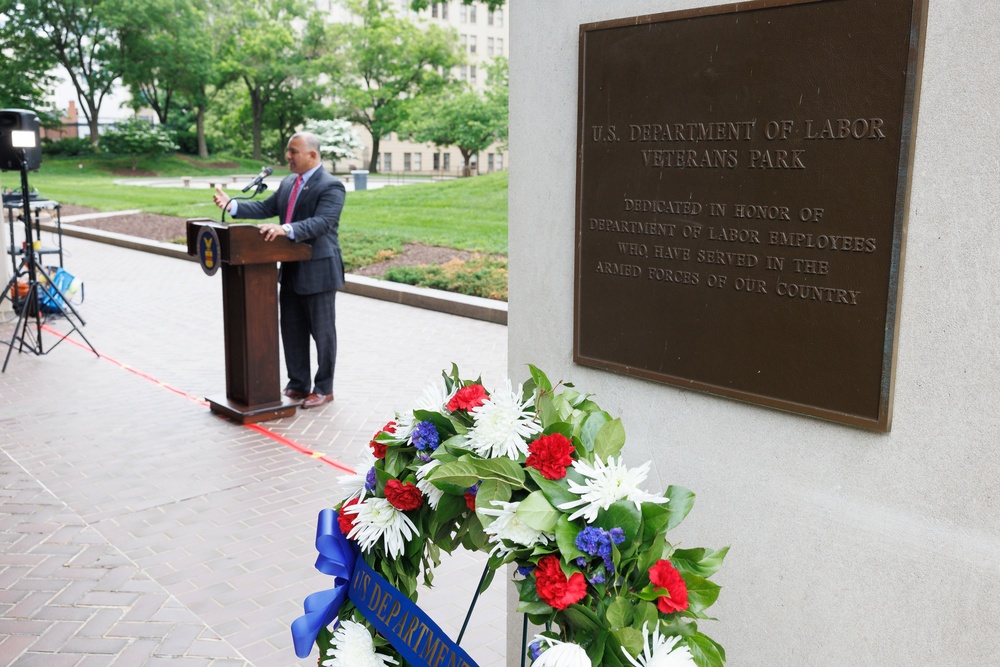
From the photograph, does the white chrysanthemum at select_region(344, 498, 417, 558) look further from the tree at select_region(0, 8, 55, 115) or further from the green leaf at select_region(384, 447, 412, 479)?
the tree at select_region(0, 8, 55, 115)

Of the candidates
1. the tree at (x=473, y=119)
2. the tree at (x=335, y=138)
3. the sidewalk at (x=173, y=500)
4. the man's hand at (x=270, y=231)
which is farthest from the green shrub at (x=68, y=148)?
the man's hand at (x=270, y=231)

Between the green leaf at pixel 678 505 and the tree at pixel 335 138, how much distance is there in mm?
47551

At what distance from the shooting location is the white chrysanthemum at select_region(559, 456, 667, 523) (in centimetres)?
220

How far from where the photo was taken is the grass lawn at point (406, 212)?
46.6 feet

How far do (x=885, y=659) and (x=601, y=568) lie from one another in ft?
3.12

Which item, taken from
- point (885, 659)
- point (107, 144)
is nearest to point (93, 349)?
point (885, 659)

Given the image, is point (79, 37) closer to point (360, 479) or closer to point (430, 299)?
point (430, 299)

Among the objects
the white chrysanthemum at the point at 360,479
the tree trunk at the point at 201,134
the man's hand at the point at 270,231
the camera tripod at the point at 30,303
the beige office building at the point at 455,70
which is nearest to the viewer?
the white chrysanthemum at the point at 360,479

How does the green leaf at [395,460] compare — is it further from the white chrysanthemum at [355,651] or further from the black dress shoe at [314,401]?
the black dress shoe at [314,401]

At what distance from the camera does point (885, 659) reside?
99.2 inches

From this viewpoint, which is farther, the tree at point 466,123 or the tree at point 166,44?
the tree at point 166,44

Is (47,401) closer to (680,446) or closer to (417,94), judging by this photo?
(680,446)

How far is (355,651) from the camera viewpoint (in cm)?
258

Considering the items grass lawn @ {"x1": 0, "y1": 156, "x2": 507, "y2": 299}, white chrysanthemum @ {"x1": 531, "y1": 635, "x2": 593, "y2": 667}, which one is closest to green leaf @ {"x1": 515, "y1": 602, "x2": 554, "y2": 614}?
white chrysanthemum @ {"x1": 531, "y1": 635, "x2": 593, "y2": 667}
